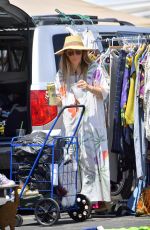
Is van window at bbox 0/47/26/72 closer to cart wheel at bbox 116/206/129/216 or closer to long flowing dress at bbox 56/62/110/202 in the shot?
long flowing dress at bbox 56/62/110/202

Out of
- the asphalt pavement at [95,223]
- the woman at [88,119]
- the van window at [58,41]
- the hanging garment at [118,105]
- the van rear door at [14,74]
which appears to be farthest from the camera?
the van rear door at [14,74]

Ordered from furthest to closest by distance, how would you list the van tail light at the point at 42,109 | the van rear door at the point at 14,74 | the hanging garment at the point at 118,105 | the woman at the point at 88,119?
the van rear door at the point at 14,74 → the van tail light at the point at 42,109 → the hanging garment at the point at 118,105 → the woman at the point at 88,119

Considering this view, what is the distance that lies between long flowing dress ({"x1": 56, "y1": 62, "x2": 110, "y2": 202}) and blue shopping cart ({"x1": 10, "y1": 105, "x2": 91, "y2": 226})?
241mm

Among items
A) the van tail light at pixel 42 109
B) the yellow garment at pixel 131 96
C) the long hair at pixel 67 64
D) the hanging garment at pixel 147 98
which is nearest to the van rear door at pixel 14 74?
the van tail light at pixel 42 109

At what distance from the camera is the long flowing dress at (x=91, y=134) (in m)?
9.09

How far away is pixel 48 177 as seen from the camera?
866cm

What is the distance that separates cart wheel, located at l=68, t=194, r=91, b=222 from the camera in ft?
29.0

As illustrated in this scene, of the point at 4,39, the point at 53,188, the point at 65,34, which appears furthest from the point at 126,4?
the point at 53,188

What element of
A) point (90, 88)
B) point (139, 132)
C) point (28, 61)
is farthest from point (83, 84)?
point (28, 61)

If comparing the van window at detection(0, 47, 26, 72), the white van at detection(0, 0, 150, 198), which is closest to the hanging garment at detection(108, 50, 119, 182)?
the white van at detection(0, 0, 150, 198)

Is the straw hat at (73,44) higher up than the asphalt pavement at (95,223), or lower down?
higher up

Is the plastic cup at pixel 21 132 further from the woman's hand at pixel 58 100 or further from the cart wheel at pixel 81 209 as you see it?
the cart wheel at pixel 81 209

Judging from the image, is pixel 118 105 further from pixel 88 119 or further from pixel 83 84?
pixel 83 84

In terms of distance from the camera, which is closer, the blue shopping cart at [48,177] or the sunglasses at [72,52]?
the blue shopping cart at [48,177]
